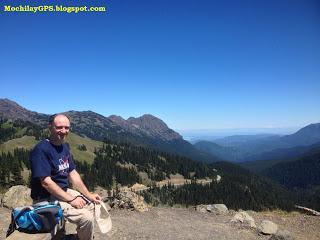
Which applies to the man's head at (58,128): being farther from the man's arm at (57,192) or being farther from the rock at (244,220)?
the rock at (244,220)

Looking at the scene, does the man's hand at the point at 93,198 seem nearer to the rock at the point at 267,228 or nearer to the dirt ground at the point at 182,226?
the dirt ground at the point at 182,226

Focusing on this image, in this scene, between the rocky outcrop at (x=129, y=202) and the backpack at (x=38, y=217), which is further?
the rocky outcrop at (x=129, y=202)

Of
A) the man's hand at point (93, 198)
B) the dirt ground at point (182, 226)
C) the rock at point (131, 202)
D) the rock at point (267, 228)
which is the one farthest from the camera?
the rock at point (131, 202)

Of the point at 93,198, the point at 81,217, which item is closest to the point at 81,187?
the point at 93,198

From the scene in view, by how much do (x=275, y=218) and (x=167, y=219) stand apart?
12.2 metres

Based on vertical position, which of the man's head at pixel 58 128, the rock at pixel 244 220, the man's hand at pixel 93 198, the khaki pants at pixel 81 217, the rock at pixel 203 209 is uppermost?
the man's head at pixel 58 128

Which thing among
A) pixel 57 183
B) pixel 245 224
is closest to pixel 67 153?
pixel 57 183

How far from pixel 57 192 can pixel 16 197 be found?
20.0m

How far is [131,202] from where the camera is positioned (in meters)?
27.7

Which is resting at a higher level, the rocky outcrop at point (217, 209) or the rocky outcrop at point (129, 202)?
the rocky outcrop at point (129, 202)

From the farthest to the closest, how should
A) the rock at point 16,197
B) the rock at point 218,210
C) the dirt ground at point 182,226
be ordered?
the rock at point 218,210 < the rock at point 16,197 < the dirt ground at point 182,226

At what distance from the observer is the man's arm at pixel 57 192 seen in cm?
979

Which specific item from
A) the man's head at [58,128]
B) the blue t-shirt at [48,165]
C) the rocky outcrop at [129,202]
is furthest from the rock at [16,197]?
the man's head at [58,128]

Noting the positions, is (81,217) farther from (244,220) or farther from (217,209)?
(217,209)
